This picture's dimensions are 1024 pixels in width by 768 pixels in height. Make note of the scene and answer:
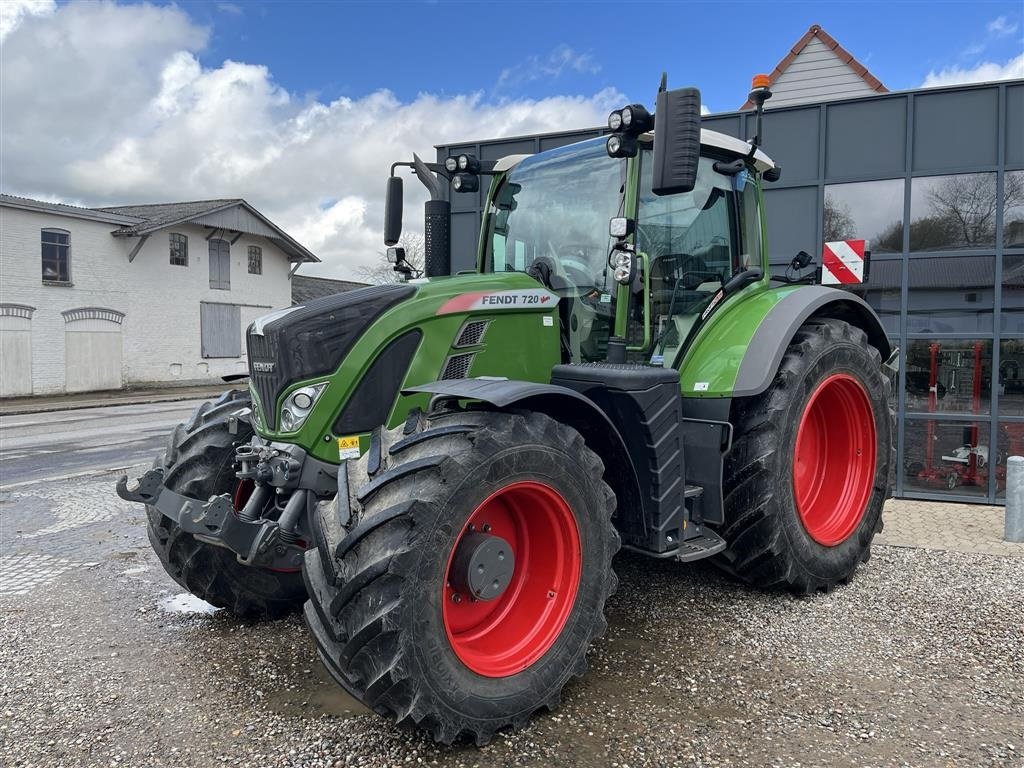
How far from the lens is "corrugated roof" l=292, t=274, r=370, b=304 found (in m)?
32.2

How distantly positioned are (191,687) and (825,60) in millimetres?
17092

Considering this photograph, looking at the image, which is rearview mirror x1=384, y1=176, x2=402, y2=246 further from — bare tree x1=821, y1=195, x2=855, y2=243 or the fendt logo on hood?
bare tree x1=821, y1=195, x2=855, y2=243

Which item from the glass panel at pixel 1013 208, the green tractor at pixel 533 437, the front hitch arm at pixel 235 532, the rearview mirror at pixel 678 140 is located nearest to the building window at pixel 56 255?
the green tractor at pixel 533 437

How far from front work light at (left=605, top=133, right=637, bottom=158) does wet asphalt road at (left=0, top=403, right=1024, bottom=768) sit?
2327mm

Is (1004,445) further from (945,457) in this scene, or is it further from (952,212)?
(952,212)

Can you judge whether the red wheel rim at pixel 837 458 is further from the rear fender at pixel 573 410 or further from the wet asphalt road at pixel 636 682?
the rear fender at pixel 573 410

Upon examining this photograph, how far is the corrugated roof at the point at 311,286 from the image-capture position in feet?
106

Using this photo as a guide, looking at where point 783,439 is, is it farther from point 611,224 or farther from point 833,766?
point 833,766

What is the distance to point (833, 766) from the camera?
2680 mm

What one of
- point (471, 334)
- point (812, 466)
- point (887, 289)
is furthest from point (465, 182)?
point (887, 289)

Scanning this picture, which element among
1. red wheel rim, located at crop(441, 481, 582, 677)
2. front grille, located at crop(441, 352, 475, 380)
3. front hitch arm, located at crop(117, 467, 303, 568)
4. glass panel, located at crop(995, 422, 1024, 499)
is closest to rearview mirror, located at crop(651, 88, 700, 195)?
front grille, located at crop(441, 352, 475, 380)

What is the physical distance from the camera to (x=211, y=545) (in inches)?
142

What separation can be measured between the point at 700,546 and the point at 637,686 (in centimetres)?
82

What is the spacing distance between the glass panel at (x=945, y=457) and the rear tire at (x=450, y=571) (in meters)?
6.39
